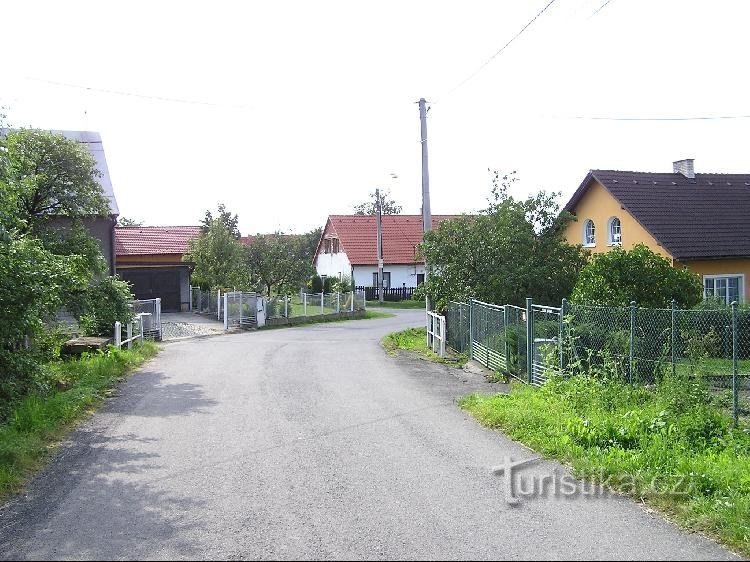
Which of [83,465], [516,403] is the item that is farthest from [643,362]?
[83,465]

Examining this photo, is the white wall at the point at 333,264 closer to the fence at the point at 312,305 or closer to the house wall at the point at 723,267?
the fence at the point at 312,305

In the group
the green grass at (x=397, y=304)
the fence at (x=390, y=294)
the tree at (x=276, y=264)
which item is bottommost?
the green grass at (x=397, y=304)

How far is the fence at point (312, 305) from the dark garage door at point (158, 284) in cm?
708

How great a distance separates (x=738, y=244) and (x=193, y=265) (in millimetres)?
26362

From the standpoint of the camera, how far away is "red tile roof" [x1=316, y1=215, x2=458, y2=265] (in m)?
52.1

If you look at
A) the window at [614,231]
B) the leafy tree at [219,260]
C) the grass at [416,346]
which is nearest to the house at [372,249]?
the leafy tree at [219,260]

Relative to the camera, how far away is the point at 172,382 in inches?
579

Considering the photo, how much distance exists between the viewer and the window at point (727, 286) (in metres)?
22.7

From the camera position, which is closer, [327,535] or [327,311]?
[327,535]

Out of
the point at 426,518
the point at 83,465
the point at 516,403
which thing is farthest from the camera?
the point at 516,403

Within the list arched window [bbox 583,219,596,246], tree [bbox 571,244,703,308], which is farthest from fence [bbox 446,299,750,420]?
arched window [bbox 583,219,596,246]

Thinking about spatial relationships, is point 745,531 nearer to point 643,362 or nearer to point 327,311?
point 643,362

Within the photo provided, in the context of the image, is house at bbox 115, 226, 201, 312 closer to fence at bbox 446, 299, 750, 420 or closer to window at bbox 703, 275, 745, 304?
window at bbox 703, 275, 745, 304

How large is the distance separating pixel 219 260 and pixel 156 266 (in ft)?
16.2
